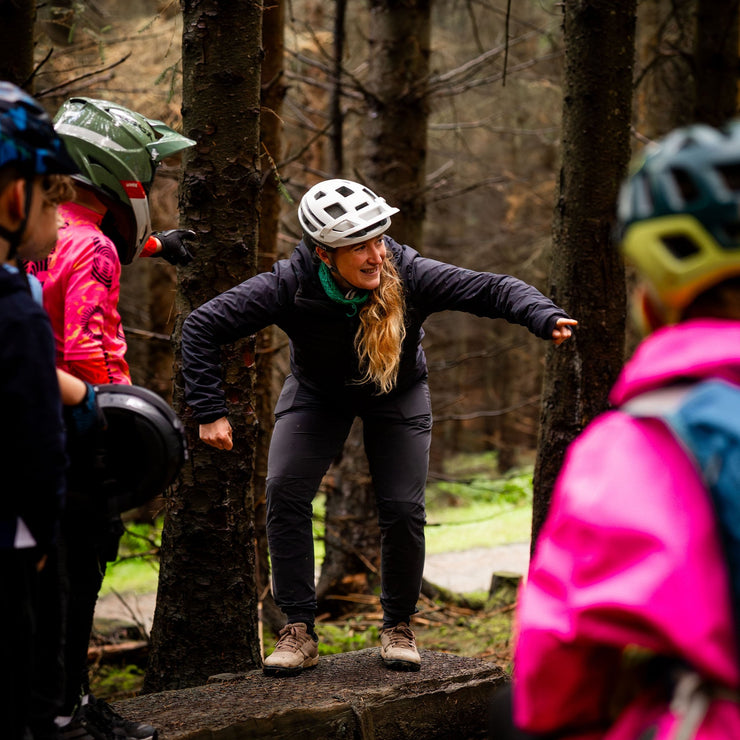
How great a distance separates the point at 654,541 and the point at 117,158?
2869 millimetres

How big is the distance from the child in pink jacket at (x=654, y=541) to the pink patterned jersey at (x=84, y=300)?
2098mm

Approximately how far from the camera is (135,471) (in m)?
3.00

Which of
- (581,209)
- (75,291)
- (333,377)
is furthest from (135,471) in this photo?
(581,209)

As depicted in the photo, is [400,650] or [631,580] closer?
[631,580]

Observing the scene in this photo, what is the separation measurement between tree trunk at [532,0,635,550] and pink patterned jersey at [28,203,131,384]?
9.39 ft

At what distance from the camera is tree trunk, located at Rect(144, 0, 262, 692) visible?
4.68 metres

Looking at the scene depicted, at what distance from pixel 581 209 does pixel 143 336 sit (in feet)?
10.8

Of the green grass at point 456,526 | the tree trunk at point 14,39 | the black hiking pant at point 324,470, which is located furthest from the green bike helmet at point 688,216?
the green grass at point 456,526

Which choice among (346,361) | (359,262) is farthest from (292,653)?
(359,262)

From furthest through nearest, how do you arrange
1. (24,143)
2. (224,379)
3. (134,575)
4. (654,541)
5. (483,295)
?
1. (134,575)
2. (224,379)
3. (483,295)
4. (24,143)
5. (654,541)

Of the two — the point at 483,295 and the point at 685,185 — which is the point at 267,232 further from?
the point at 685,185

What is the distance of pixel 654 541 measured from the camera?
4.75 feet

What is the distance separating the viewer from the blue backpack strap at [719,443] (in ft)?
4.74

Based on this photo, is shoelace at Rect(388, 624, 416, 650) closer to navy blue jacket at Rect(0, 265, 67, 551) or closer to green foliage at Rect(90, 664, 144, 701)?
green foliage at Rect(90, 664, 144, 701)
